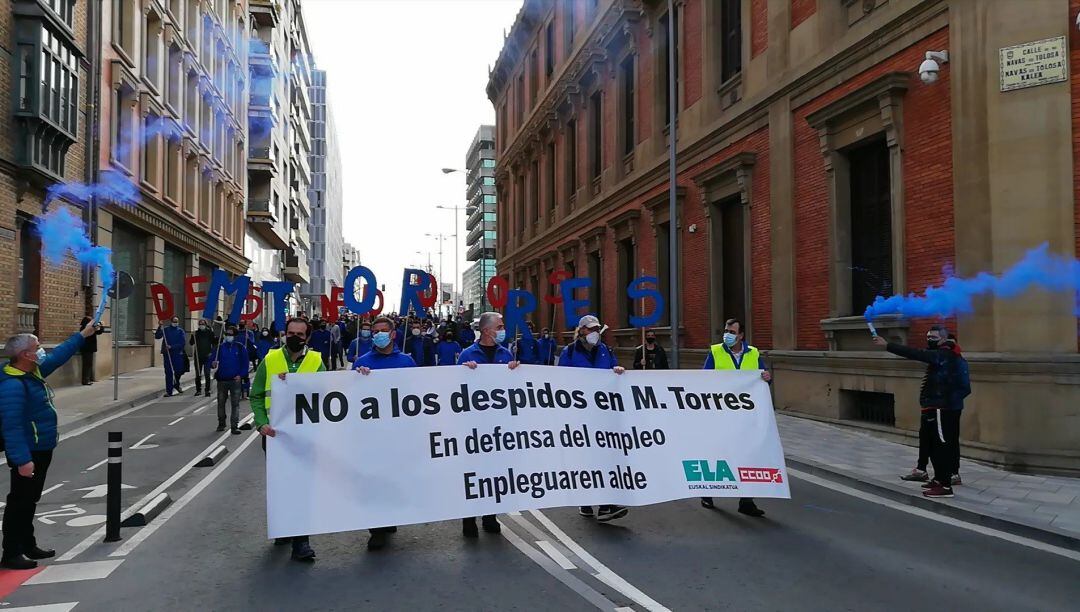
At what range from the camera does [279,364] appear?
6363 mm

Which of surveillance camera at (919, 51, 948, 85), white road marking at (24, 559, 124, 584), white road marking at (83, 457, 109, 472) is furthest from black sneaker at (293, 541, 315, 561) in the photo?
surveillance camera at (919, 51, 948, 85)

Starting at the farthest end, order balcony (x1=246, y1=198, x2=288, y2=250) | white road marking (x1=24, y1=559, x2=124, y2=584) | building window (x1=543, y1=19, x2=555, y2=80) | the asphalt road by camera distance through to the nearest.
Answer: balcony (x1=246, y1=198, x2=288, y2=250), building window (x1=543, y1=19, x2=555, y2=80), white road marking (x1=24, y1=559, x2=124, y2=584), the asphalt road

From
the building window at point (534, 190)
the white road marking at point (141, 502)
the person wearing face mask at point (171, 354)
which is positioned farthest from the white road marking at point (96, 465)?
the building window at point (534, 190)

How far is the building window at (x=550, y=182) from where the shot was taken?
34.9m

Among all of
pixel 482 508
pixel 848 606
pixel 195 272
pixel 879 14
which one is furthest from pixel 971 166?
pixel 195 272

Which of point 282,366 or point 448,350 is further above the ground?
point 282,366

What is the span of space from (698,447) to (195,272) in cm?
2974

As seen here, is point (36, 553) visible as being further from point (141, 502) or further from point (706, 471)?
point (706, 471)

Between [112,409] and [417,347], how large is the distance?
643 cm

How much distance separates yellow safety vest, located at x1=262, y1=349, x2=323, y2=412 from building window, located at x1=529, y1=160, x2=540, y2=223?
3207 centimetres

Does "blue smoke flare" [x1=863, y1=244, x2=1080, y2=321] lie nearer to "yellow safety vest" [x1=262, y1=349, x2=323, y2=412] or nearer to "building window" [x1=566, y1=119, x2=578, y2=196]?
"yellow safety vest" [x1=262, y1=349, x2=323, y2=412]

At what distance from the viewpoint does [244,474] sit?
30.0ft

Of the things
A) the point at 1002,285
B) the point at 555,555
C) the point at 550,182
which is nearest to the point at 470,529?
the point at 555,555

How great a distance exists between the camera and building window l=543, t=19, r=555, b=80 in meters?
34.6
